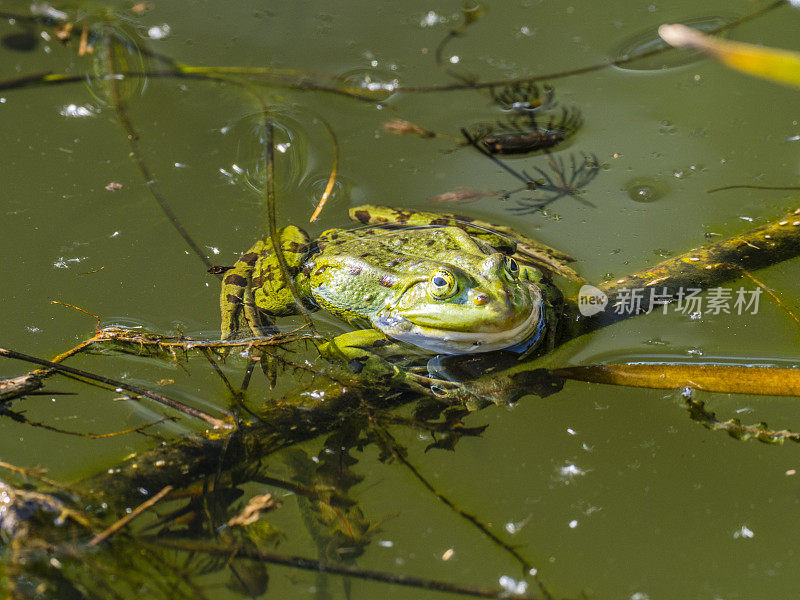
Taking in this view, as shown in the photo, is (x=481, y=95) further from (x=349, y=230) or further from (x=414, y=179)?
(x=349, y=230)

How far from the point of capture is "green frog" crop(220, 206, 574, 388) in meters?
3.16

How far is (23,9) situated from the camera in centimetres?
513

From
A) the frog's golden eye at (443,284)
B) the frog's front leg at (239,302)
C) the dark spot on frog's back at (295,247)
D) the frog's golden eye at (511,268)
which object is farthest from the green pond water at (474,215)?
the frog's golden eye at (443,284)

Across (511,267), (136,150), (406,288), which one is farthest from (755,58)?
(136,150)

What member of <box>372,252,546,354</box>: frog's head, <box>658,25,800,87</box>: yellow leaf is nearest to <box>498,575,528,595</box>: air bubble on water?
<box>372,252,546,354</box>: frog's head

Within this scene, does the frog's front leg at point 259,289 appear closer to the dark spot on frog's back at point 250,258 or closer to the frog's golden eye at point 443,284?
the dark spot on frog's back at point 250,258

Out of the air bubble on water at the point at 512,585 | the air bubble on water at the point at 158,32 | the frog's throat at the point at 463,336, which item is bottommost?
the air bubble on water at the point at 512,585

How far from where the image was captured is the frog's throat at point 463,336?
3250mm

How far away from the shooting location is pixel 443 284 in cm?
319

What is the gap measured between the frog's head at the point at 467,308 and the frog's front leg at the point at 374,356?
10 cm

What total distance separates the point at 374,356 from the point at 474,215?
3.96ft

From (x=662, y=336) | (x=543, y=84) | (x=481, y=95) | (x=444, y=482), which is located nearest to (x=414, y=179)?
(x=481, y=95)

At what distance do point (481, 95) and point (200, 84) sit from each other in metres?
2.08

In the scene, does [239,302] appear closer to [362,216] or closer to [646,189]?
[362,216]
